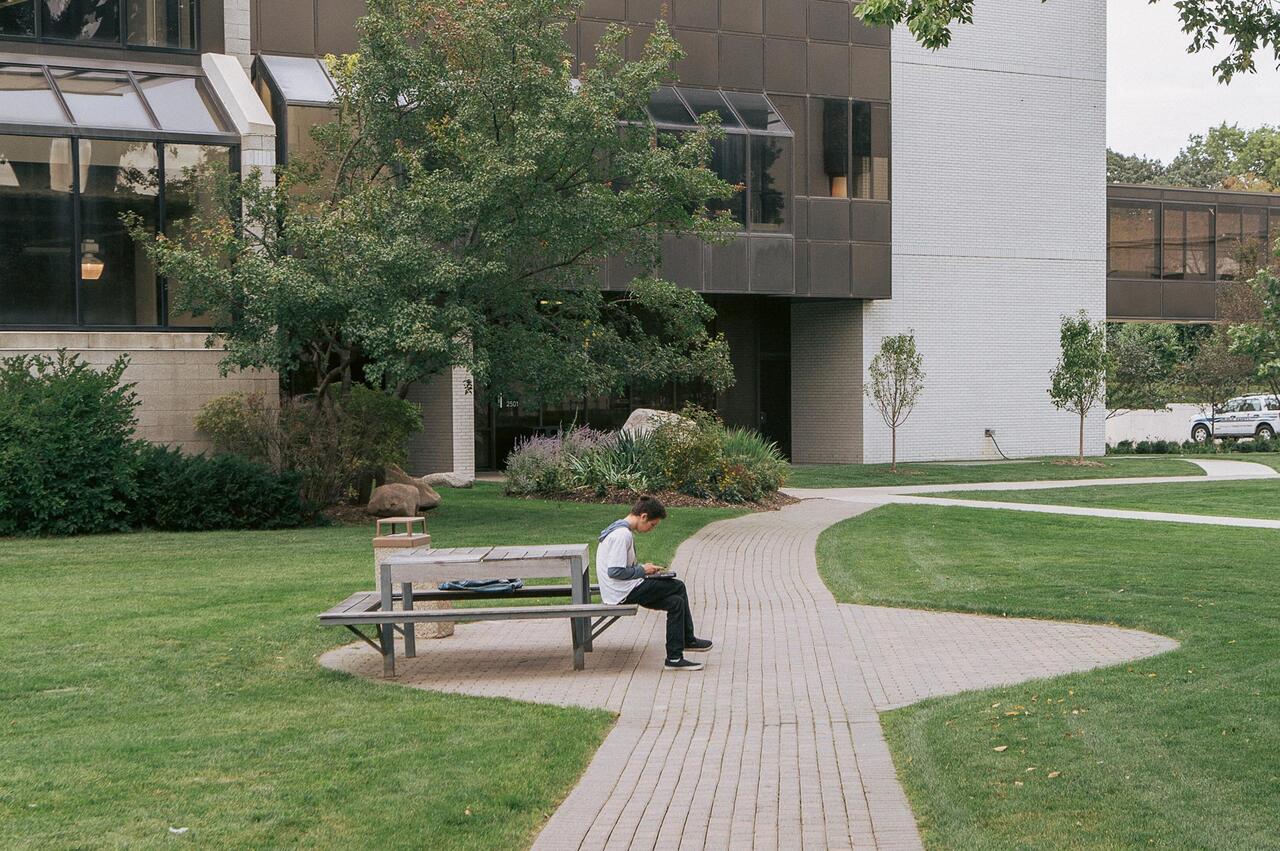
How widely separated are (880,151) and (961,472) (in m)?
8.00

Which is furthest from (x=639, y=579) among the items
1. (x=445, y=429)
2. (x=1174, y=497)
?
(x=445, y=429)

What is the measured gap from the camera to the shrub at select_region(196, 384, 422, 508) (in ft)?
69.2

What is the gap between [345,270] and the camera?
18.2 m

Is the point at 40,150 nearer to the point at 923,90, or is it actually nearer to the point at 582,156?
the point at 582,156

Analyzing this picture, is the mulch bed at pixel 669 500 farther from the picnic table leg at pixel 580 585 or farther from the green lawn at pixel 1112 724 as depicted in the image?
the picnic table leg at pixel 580 585

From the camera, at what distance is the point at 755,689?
30.3 ft

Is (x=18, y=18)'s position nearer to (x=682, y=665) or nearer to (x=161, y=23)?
(x=161, y=23)

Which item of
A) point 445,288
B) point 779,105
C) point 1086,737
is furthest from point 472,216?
point 779,105

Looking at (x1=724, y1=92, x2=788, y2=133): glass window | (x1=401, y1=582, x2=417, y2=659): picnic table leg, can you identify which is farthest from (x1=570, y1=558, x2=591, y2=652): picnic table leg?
(x1=724, y1=92, x2=788, y2=133): glass window

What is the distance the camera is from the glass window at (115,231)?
71.9 feet

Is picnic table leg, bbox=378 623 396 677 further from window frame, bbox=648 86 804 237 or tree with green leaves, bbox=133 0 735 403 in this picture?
window frame, bbox=648 86 804 237

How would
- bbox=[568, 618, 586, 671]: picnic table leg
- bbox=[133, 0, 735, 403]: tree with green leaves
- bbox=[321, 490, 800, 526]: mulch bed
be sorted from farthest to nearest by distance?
1. bbox=[321, 490, 800, 526]: mulch bed
2. bbox=[133, 0, 735, 403]: tree with green leaves
3. bbox=[568, 618, 586, 671]: picnic table leg

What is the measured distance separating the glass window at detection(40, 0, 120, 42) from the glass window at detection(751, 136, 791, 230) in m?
13.5

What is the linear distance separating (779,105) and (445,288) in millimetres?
16583
